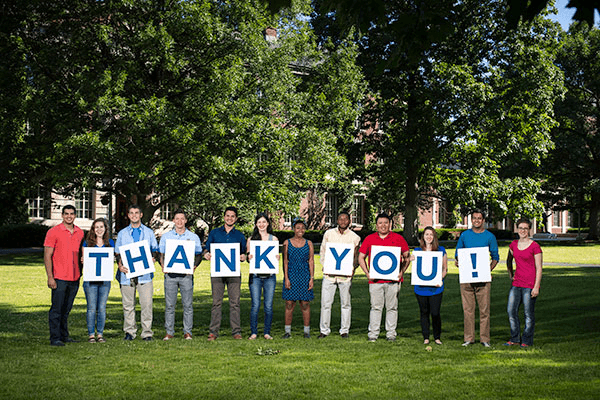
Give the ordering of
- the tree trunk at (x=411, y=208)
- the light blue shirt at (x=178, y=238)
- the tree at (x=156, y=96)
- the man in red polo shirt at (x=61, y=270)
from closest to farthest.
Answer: the man in red polo shirt at (x=61, y=270) < the light blue shirt at (x=178, y=238) < the tree at (x=156, y=96) < the tree trunk at (x=411, y=208)

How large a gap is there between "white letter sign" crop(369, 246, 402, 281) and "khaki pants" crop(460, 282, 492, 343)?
3.27 ft

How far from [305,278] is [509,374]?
3633 mm

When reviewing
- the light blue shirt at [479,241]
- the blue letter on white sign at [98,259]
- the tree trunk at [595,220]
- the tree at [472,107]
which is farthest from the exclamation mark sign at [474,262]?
the tree trunk at [595,220]

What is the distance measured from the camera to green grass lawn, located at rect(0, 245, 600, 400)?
7039mm

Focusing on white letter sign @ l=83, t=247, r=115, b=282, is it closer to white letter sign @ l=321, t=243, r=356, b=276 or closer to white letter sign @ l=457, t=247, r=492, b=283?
white letter sign @ l=321, t=243, r=356, b=276

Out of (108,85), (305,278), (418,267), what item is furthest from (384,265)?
(108,85)

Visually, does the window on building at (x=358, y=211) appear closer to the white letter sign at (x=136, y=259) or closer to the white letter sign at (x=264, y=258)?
the white letter sign at (x=264, y=258)

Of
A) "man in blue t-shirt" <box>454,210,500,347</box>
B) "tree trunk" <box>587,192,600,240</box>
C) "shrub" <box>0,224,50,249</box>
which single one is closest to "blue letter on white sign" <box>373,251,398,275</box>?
"man in blue t-shirt" <box>454,210,500,347</box>

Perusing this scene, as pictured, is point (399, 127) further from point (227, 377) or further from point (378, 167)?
point (227, 377)

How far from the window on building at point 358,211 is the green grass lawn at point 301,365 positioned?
138 feet

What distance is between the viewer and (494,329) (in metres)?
11.8

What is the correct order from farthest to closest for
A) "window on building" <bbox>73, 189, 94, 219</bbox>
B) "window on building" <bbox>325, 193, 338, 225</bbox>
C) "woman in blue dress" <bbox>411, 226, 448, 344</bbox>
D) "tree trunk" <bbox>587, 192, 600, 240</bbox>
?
1. "tree trunk" <bbox>587, 192, 600, 240</bbox>
2. "window on building" <bbox>325, 193, 338, 225</bbox>
3. "window on building" <bbox>73, 189, 94, 219</bbox>
4. "woman in blue dress" <bbox>411, 226, 448, 344</bbox>

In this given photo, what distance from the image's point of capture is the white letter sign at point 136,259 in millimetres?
10023

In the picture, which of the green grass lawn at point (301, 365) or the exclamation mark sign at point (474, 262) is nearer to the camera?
the green grass lawn at point (301, 365)
